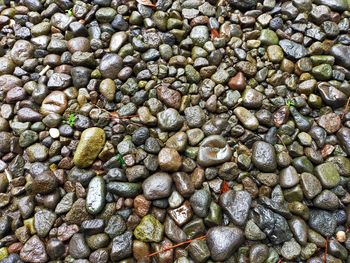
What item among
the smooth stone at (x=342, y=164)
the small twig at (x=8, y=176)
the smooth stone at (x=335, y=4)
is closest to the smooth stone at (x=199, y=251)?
the smooth stone at (x=342, y=164)

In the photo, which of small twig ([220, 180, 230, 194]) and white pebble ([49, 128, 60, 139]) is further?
white pebble ([49, 128, 60, 139])

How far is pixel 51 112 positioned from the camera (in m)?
3.07

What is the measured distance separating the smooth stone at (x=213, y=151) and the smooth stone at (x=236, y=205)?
0.90ft

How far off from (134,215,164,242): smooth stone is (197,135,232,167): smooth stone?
606 millimetres

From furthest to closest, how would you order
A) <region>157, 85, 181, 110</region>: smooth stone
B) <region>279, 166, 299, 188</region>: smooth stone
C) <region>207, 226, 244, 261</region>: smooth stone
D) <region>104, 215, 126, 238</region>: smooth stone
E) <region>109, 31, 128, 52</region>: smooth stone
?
<region>109, 31, 128, 52</region>: smooth stone, <region>157, 85, 181, 110</region>: smooth stone, <region>279, 166, 299, 188</region>: smooth stone, <region>104, 215, 126, 238</region>: smooth stone, <region>207, 226, 244, 261</region>: smooth stone

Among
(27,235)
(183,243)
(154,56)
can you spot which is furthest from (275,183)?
(27,235)

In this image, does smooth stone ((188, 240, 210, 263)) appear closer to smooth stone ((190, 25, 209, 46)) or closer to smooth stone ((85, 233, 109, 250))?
smooth stone ((85, 233, 109, 250))

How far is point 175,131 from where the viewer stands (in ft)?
9.82

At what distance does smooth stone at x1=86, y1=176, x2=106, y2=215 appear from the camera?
2697 mm

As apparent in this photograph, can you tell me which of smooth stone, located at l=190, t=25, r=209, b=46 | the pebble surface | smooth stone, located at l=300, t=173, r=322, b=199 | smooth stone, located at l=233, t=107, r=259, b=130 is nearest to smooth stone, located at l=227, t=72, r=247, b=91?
the pebble surface

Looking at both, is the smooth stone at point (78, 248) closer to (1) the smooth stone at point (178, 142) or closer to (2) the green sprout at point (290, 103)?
(1) the smooth stone at point (178, 142)

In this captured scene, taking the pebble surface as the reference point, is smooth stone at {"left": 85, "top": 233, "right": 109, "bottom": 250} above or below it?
below

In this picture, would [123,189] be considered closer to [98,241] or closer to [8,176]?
[98,241]

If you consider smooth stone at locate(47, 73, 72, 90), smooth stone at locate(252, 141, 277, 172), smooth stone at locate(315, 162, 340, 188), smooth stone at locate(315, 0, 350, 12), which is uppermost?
smooth stone at locate(315, 0, 350, 12)
